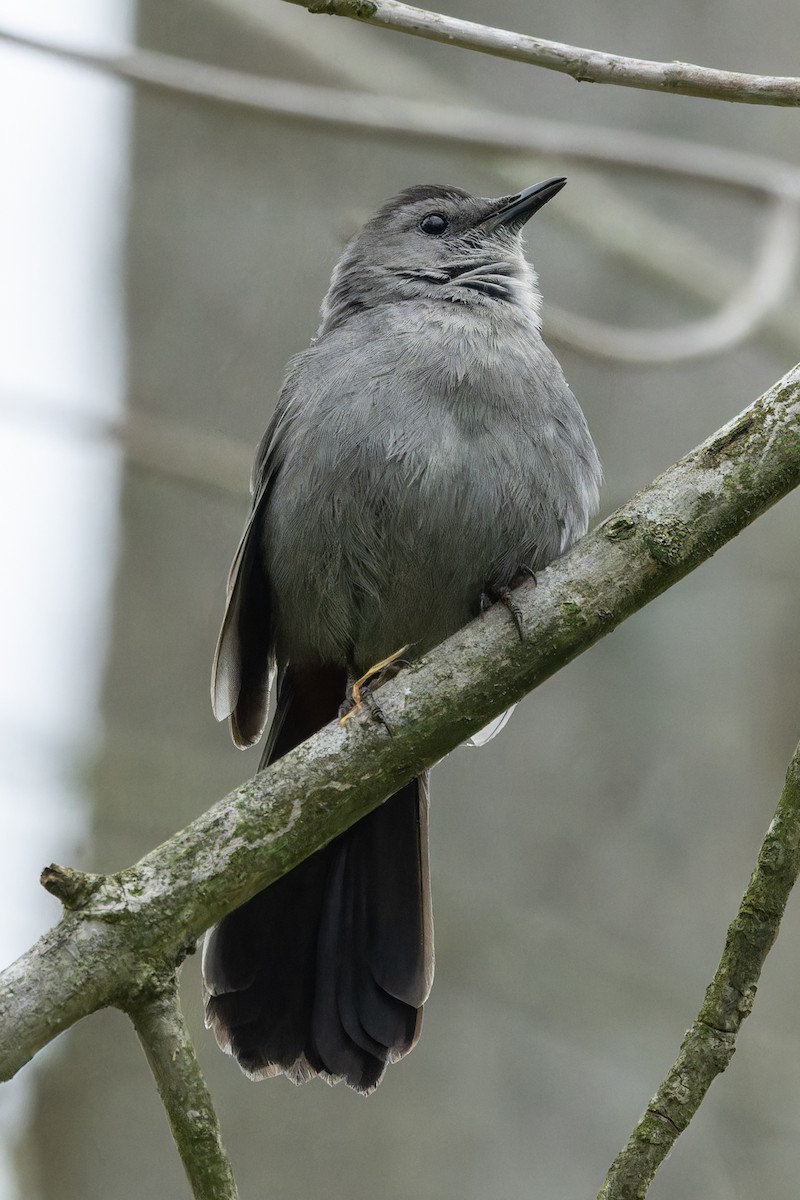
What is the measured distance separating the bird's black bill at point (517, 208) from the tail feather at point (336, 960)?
2.08 meters

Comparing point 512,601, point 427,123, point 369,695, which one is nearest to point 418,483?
point 512,601

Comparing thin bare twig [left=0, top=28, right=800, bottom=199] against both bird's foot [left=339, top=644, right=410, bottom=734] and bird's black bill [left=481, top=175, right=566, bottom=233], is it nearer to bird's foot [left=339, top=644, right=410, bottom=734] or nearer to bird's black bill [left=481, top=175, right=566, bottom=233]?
bird's black bill [left=481, top=175, right=566, bottom=233]

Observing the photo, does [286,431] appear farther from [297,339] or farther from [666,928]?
[666,928]

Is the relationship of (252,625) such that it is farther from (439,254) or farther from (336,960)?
(439,254)

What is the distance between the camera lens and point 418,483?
12.0 ft

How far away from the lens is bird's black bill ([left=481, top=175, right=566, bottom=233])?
4660 mm

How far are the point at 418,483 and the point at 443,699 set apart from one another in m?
0.98

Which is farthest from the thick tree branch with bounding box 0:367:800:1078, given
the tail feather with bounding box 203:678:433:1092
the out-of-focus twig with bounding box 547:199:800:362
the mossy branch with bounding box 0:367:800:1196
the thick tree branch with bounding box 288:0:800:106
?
the out-of-focus twig with bounding box 547:199:800:362

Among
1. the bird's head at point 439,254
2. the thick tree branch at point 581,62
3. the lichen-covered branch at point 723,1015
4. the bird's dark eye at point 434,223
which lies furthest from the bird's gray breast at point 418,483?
the lichen-covered branch at point 723,1015

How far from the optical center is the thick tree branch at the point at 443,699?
2609mm

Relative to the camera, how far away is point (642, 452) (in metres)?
5.78

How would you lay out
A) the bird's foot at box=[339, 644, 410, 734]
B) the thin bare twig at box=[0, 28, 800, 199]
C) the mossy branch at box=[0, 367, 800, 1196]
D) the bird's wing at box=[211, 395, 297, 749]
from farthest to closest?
the thin bare twig at box=[0, 28, 800, 199], the bird's wing at box=[211, 395, 297, 749], the bird's foot at box=[339, 644, 410, 734], the mossy branch at box=[0, 367, 800, 1196]

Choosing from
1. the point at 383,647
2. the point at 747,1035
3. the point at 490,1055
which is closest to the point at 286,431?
the point at 383,647

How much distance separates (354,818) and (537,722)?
278cm
